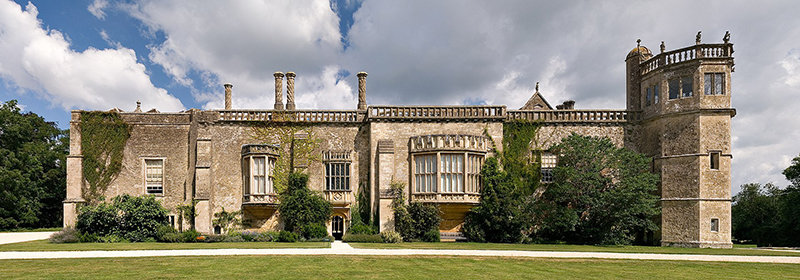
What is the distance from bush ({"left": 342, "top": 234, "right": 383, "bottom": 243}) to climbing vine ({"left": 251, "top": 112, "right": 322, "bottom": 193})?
532cm

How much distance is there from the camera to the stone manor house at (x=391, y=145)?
2548cm

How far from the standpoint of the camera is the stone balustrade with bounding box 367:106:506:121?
92.1ft

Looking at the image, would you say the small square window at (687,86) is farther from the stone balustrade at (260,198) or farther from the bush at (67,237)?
the bush at (67,237)

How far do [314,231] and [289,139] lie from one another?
6036 mm

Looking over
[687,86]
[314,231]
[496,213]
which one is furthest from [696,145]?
[314,231]

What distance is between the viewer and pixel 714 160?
25.1 metres

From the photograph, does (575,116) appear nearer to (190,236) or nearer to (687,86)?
(687,86)

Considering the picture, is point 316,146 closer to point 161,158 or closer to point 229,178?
point 229,178

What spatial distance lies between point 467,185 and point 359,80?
9.41 metres

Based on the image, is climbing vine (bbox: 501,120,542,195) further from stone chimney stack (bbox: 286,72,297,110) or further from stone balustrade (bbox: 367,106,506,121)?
stone chimney stack (bbox: 286,72,297,110)

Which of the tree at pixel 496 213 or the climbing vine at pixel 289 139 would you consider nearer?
the tree at pixel 496 213

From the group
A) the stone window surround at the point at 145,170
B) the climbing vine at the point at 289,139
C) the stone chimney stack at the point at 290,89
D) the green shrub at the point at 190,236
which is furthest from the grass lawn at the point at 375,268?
the stone chimney stack at the point at 290,89

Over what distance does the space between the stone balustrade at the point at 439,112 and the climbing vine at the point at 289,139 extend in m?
4.12

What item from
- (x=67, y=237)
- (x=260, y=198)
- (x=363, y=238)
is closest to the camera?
(x=67, y=237)
